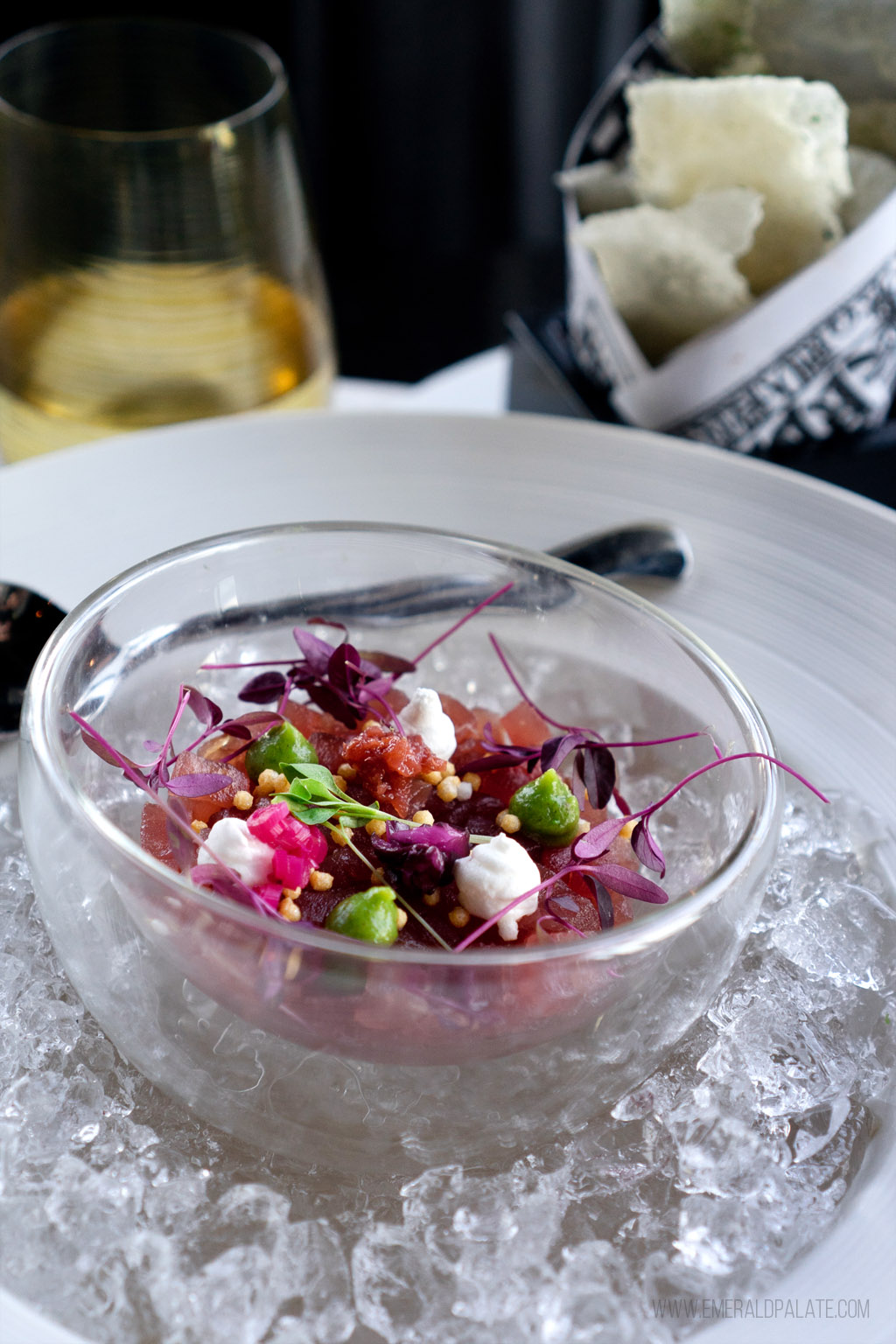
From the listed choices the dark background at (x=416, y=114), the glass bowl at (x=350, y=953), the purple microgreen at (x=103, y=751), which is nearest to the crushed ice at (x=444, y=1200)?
the glass bowl at (x=350, y=953)

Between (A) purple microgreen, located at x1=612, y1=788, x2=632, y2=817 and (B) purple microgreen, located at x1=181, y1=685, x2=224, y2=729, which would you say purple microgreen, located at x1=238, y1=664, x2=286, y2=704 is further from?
(A) purple microgreen, located at x1=612, y1=788, x2=632, y2=817

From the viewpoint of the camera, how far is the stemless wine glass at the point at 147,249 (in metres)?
1.15

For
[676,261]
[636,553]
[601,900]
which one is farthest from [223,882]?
[676,261]

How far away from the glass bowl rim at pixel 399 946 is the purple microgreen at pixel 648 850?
1.1 inches

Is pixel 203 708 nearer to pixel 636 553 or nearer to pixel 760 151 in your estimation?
pixel 636 553

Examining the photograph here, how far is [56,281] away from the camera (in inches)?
47.5

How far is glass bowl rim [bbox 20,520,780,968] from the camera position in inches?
24.0

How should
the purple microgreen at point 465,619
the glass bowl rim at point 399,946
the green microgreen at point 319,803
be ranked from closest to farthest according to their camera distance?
the glass bowl rim at point 399,946 < the green microgreen at point 319,803 < the purple microgreen at point 465,619

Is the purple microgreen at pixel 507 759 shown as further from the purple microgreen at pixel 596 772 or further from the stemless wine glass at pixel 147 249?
the stemless wine glass at pixel 147 249

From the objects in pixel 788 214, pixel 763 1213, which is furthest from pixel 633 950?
pixel 788 214

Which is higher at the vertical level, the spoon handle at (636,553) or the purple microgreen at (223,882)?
the purple microgreen at (223,882)

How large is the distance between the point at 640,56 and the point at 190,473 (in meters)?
0.75

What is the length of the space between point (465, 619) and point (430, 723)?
6.9 inches

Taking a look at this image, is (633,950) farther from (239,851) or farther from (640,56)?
(640,56)
